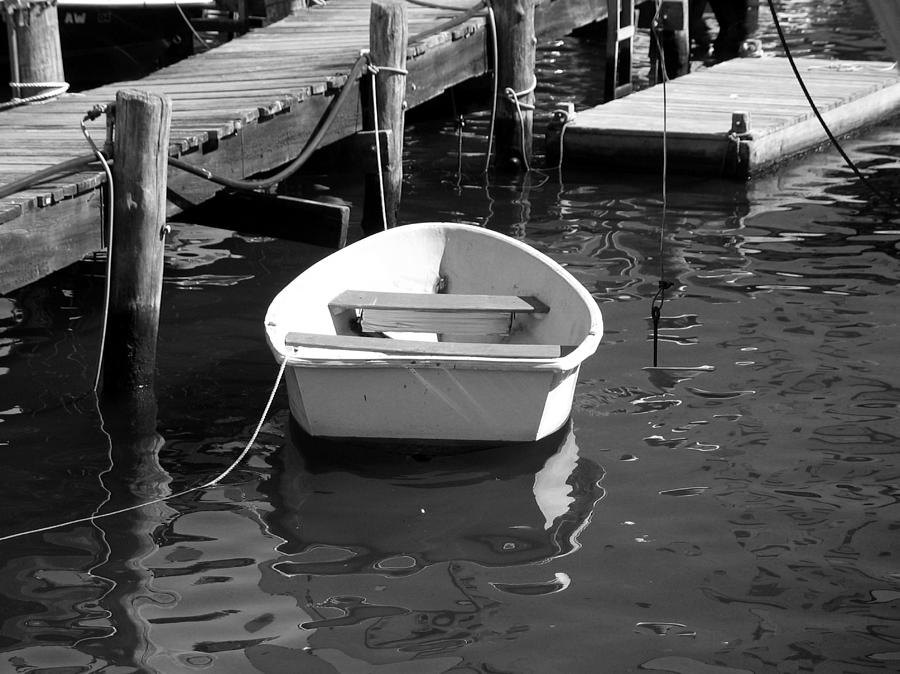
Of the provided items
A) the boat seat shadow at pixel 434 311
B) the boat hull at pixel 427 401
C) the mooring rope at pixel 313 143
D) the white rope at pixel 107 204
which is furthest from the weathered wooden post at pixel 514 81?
the boat hull at pixel 427 401

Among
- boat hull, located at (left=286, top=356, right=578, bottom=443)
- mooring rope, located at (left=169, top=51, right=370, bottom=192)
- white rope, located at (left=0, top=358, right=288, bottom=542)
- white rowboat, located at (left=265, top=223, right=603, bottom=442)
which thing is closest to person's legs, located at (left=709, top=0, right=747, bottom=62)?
mooring rope, located at (left=169, top=51, right=370, bottom=192)

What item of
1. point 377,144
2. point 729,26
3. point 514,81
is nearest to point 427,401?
point 377,144

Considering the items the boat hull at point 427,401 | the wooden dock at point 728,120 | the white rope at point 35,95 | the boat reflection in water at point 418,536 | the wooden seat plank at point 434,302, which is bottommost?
the boat reflection in water at point 418,536

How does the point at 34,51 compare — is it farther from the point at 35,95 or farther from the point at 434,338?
the point at 434,338

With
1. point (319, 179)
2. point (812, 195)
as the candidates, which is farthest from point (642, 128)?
point (319, 179)

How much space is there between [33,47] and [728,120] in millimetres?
6118

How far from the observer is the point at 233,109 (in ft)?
25.6

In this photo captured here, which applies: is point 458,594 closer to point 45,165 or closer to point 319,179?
point 45,165

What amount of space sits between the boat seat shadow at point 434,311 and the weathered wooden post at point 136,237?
995 millimetres

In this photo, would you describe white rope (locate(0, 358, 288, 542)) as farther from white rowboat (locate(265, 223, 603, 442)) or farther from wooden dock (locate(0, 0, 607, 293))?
wooden dock (locate(0, 0, 607, 293))

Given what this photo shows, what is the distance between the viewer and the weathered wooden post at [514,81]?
1049 cm

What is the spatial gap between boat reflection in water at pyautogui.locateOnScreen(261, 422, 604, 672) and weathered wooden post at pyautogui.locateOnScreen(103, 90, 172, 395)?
96 centimetres

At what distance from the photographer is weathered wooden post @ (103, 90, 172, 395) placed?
5.98 metres

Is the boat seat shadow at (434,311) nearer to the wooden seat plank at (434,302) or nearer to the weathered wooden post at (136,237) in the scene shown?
the wooden seat plank at (434,302)
